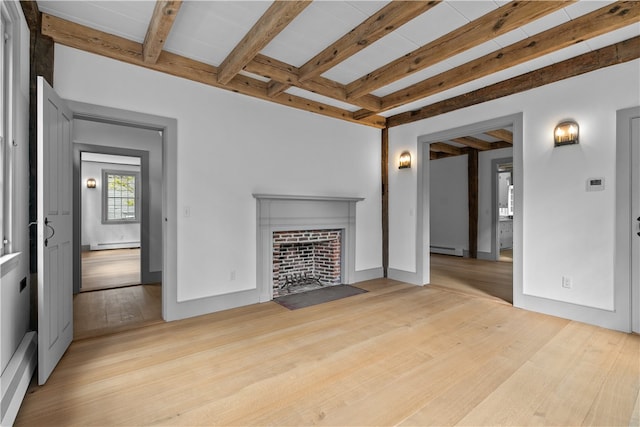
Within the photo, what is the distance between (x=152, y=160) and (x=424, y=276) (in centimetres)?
464

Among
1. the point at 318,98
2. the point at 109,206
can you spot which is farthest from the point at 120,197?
the point at 318,98

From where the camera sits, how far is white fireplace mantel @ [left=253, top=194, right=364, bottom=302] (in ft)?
12.4

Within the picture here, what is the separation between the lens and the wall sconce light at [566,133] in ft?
10.3

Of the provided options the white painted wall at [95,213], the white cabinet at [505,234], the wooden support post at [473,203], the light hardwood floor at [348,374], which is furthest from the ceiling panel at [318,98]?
the white painted wall at [95,213]

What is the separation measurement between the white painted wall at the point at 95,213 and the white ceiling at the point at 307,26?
738cm

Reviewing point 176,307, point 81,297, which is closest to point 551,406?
point 176,307

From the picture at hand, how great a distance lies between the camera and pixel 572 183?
3164 millimetres

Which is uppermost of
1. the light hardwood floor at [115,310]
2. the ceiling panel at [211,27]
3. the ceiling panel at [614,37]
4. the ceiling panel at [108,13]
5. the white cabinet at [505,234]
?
the ceiling panel at [108,13]

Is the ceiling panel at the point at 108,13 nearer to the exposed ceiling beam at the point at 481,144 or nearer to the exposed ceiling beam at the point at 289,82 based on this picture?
the exposed ceiling beam at the point at 289,82

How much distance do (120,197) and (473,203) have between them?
9757 millimetres

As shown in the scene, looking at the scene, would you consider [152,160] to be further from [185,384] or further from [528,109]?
[528,109]

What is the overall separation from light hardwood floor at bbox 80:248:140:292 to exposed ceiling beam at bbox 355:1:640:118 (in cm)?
515

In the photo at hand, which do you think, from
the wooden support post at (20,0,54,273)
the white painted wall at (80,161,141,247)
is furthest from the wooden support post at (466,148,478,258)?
the white painted wall at (80,161,141,247)

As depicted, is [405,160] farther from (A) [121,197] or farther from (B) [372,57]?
(A) [121,197]
